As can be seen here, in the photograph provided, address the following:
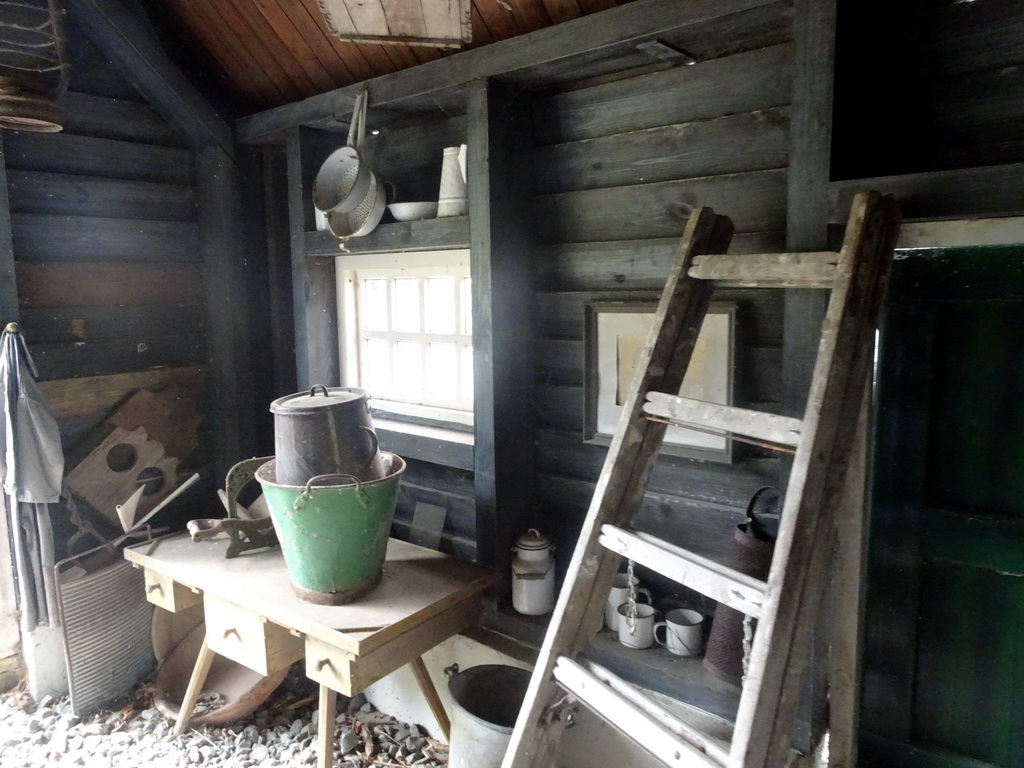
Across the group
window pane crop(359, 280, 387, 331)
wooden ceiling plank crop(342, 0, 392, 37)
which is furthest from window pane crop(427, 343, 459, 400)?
wooden ceiling plank crop(342, 0, 392, 37)

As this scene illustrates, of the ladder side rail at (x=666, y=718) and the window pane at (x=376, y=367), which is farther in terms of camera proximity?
the window pane at (x=376, y=367)

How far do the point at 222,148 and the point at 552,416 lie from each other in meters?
1.72

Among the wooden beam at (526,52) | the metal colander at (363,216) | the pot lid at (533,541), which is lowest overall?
the pot lid at (533,541)

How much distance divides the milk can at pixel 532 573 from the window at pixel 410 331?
0.54 m

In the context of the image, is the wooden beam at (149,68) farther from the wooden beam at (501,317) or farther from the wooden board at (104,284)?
the wooden beam at (501,317)

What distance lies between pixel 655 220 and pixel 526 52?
1.86 feet

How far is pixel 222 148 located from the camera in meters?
2.79

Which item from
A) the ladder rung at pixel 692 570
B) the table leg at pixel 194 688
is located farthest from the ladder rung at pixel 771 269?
the table leg at pixel 194 688

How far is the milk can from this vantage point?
218 centimetres

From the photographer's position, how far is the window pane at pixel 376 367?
2.80 m

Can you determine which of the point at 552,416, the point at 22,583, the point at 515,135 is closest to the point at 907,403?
the point at 552,416

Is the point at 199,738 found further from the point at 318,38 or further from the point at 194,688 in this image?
the point at 318,38

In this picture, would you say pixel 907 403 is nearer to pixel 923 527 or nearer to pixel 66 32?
pixel 923 527

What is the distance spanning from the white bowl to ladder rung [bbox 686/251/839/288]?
1120mm
